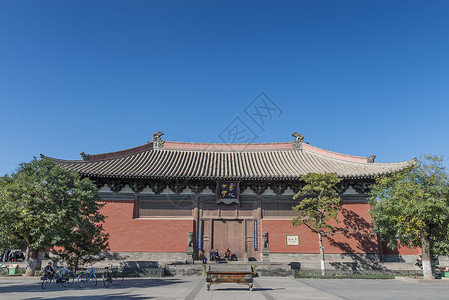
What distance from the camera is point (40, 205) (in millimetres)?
12016

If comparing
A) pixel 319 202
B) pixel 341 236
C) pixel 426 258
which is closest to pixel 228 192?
pixel 319 202

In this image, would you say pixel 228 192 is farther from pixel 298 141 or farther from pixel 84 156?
pixel 84 156

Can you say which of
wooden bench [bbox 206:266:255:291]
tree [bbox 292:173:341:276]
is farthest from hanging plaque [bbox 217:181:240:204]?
wooden bench [bbox 206:266:255:291]

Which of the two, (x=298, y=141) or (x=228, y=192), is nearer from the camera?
(x=228, y=192)

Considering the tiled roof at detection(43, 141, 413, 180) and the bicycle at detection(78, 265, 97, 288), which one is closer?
the bicycle at detection(78, 265, 97, 288)

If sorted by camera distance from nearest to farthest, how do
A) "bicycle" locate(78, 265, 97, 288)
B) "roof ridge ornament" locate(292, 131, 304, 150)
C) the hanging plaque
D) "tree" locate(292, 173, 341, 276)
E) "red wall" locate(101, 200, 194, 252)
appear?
"bicycle" locate(78, 265, 97, 288), "tree" locate(292, 173, 341, 276), "red wall" locate(101, 200, 194, 252), the hanging plaque, "roof ridge ornament" locate(292, 131, 304, 150)

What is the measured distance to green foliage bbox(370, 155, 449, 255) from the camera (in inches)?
512

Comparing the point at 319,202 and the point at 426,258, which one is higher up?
the point at 319,202

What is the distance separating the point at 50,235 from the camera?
12000 millimetres

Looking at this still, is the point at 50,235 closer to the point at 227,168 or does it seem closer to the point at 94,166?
the point at 94,166

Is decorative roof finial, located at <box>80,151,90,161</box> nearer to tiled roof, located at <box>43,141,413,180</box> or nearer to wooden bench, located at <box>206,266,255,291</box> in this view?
tiled roof, located at <box>43,141,413,180</box>

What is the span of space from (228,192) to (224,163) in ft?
10.8

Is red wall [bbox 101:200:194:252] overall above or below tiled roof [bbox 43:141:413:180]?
below

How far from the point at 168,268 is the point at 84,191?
6.23 metres
